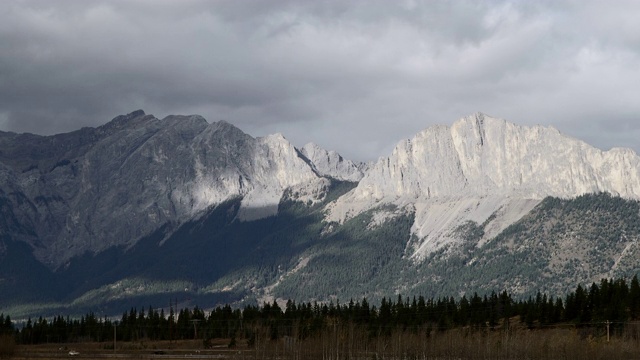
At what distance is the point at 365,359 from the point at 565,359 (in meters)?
34.7

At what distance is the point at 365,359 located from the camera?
199250 millimetres

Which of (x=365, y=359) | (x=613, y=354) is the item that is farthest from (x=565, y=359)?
(x=365, y=359)

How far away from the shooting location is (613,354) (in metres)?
195

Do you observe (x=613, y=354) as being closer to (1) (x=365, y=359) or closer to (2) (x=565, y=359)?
(2) (x=565, y=359)

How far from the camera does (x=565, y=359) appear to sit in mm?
198125

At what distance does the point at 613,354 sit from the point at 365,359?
140 ft
